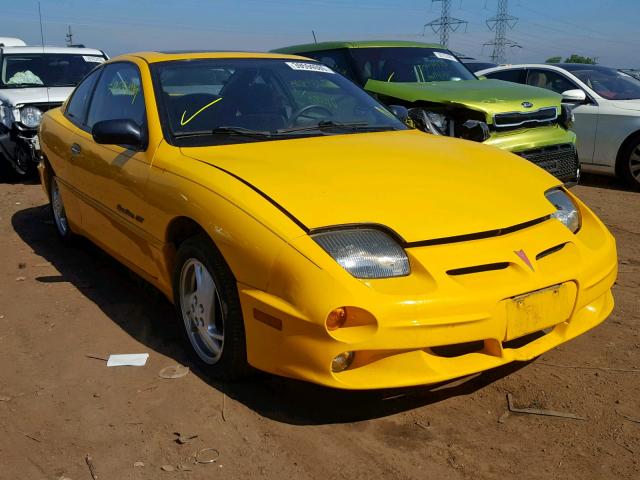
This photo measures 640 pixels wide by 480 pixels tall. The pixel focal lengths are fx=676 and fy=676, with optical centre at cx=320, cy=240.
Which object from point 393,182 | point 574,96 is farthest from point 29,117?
point 393,182

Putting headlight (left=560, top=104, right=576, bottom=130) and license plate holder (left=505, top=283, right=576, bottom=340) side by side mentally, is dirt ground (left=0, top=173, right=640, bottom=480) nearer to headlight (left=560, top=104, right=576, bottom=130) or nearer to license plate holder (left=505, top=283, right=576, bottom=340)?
license plate holder (left=505, top=283, right=576, bottom=340)

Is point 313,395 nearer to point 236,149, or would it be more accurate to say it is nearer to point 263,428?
point 263,428

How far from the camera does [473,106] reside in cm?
631

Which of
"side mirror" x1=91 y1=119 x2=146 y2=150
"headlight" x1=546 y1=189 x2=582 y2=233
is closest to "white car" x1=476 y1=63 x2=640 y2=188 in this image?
"headlight" x1=546 y1=189 x2=582 y2=233

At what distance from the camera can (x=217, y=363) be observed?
3.09 metres

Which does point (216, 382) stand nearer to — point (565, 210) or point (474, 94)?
point (565, 210)

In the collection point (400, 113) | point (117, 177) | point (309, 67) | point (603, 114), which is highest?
point (309, 67)

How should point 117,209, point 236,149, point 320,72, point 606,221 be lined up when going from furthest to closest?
point 606,221 < point 320,72 < point 117,209 < point 236,149

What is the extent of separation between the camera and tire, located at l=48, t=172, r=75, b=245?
527cm

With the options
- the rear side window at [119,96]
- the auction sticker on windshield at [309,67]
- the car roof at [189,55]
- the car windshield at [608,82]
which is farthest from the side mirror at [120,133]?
the car windshield at [608,82]

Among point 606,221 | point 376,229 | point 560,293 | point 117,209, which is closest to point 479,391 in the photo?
point 560,293

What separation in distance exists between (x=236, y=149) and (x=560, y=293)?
169 cm

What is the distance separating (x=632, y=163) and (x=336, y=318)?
6.20 metres

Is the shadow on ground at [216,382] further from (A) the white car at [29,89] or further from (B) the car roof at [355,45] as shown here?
(B) the car roof at [355,45]
